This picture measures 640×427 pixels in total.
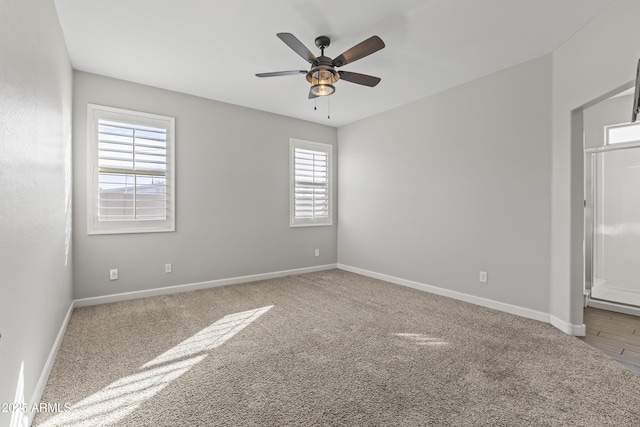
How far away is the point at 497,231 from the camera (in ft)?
11.7

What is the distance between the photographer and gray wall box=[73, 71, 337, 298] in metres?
3.64

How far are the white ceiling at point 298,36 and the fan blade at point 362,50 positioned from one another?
0.30 metres

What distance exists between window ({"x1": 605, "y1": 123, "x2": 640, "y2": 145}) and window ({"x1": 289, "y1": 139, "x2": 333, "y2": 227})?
13.0 feet

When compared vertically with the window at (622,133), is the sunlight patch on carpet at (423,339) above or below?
below

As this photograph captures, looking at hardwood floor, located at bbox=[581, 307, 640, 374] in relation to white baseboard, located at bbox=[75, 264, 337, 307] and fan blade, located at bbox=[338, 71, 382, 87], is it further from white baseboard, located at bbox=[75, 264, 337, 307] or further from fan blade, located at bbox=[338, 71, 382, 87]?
white baseboard, located at bbox=[75, 264, 337, 307]

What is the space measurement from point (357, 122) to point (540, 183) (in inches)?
123

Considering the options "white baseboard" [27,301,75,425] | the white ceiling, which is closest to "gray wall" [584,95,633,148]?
the white ceiling

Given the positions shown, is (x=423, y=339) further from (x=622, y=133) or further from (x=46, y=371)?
(x=622, y=133)

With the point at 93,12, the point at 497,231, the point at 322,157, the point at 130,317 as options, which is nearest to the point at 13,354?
the point at 130,317

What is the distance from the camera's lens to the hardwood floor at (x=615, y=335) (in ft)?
8.13

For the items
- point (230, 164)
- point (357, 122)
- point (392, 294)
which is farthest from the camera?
point (357, 122)

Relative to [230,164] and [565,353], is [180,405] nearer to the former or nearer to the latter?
[565,353]

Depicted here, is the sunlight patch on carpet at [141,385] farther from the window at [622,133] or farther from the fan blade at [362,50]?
the window at [622,133]

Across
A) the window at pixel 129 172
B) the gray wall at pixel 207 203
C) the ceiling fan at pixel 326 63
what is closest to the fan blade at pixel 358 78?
the ceiling fan at pixel 326 63
